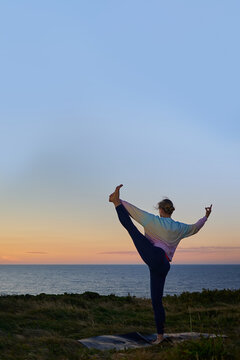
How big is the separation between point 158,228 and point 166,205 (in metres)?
0.50

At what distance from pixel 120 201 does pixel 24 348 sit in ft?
11.0

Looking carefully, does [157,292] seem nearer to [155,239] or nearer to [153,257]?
[153,257]

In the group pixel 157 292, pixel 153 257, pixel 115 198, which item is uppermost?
pixel 115 198

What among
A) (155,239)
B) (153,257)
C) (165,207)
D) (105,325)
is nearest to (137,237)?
(155,239)

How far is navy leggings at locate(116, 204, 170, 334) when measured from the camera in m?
7.61

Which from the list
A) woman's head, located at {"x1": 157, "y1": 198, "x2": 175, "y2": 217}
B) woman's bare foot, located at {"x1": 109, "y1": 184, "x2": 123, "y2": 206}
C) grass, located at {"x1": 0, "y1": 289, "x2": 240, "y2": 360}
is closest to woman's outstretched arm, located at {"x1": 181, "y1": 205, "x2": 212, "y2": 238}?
woman's head, located at {"x1": 157, "y1": 198, "x2": 175, "y2": 217}

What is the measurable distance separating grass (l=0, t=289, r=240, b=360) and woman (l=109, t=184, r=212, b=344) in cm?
94

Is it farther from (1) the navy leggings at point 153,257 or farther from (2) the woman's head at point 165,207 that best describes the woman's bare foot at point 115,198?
(2) the woman's head at point 165,207

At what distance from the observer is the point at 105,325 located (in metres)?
11.1

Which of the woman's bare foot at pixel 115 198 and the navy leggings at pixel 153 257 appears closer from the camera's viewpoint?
the navy leggings at pixel 153 257

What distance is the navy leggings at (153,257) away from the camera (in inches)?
299

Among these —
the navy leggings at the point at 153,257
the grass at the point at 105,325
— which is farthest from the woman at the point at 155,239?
the grass at the point at 105,325

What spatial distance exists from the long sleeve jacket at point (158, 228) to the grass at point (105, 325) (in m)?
1.85

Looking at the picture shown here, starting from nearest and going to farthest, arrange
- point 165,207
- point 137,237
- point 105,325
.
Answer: point 137,237 → point 165,207 → point 105,325
